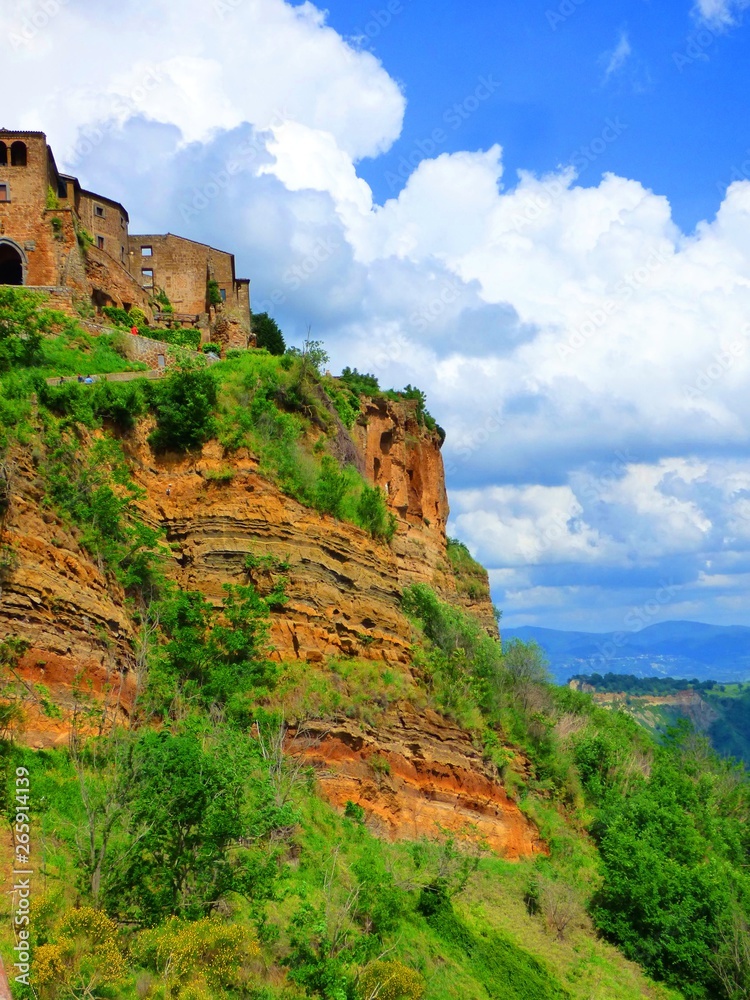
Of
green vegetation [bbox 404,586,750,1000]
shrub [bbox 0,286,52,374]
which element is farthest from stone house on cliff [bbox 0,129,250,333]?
green vegetation [bbox 404,586,750,1000]

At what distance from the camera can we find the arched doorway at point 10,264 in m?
41.2

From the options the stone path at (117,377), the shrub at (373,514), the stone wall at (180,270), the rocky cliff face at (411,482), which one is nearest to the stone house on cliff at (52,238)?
the stone wall at (180,270)

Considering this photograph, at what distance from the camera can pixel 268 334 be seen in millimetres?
52125

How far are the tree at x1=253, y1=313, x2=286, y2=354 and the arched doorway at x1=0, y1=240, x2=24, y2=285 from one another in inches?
527

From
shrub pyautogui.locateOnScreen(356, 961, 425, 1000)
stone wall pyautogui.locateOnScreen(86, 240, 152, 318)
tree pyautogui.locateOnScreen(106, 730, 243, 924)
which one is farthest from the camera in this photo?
stone wall pyautogui.locateOnScreen(86, 240, 152, 318)

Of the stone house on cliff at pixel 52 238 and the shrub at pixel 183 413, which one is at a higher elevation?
the stone house on cliff at pixel 52 238

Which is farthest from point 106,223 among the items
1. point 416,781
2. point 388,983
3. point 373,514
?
point 388,983

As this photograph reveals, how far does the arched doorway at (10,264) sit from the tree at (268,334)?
1338 cm

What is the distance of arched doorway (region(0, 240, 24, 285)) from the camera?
41.2m

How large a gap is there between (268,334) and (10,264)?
14.4 meters

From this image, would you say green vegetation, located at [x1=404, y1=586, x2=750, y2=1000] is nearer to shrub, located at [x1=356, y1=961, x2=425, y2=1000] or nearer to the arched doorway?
shrub, located at [x1=356, y1=961, x2=425, y2=1000]

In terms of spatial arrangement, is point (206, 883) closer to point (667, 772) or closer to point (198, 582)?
point (198, 582)

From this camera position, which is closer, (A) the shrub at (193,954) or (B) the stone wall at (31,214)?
(A) the shrub at (193,954)

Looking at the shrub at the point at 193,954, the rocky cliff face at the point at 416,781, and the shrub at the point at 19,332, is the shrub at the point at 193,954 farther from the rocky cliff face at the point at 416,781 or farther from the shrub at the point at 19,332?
the shrub at the point at 19,332
